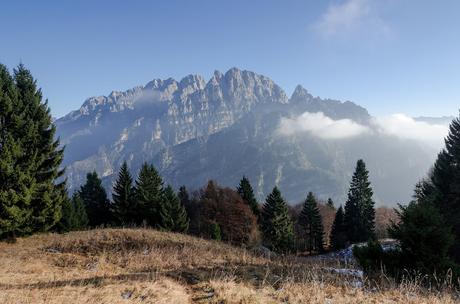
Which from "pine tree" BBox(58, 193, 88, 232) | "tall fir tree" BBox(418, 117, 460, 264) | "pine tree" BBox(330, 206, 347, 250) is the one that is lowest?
"pine tree" BBox(330, 206, 347, 250)

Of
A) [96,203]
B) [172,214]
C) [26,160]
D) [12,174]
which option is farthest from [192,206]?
[12,174]

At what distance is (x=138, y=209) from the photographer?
55.2 meters

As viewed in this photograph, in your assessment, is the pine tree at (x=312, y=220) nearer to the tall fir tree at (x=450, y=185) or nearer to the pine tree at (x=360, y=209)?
the pine tree at (x=360, y=209)

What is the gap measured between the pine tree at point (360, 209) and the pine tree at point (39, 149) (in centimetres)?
6032

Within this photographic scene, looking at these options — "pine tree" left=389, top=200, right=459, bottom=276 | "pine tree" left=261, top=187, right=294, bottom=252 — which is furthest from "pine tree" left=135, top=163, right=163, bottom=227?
"pine tree" left=389, top=200, right=459, bottom=276

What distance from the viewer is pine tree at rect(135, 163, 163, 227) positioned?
54.2m

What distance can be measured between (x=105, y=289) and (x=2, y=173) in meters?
16.7

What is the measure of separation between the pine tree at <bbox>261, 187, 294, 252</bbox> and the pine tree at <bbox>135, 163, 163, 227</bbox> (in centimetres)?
2292

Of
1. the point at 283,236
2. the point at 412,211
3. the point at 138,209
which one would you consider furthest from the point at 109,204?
the point at 412,211

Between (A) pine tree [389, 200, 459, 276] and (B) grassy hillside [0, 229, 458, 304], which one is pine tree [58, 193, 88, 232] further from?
(A) pine tree [389, 200, 459, 276]

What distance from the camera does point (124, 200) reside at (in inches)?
2132

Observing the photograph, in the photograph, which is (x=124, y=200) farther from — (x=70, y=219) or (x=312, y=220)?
(x=312, y=220)

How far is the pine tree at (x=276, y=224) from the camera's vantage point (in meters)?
65.5

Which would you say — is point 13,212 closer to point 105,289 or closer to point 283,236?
point 105,289
